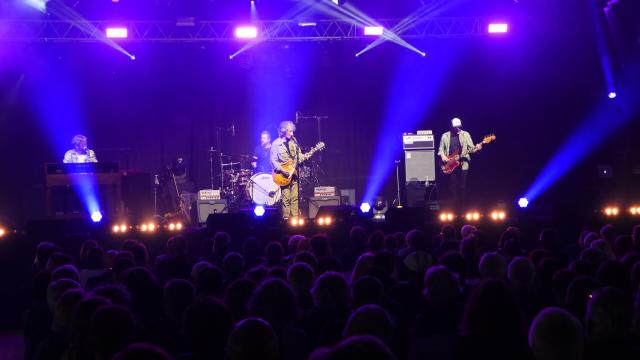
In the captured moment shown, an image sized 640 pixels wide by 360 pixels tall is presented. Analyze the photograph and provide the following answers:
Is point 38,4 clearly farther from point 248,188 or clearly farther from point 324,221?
point 324,221

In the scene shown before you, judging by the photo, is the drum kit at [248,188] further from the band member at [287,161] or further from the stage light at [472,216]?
the stage light at [472,216]

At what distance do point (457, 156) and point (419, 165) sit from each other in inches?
51.5

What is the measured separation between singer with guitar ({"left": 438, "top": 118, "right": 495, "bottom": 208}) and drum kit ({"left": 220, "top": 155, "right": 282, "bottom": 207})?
387cm

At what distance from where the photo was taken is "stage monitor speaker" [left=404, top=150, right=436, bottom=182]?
1611 centimetres

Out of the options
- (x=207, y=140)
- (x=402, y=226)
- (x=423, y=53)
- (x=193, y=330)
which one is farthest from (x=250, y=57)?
(x=193, y=330)

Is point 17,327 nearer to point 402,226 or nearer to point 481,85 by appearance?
point 402,226

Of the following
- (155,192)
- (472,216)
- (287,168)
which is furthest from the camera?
(155,192)

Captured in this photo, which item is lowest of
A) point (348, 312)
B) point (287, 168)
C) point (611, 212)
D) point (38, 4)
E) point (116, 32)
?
point (348, 312)

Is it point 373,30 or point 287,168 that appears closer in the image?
point 287,168

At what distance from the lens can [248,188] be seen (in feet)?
52.6

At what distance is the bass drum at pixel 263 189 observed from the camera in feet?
52.3

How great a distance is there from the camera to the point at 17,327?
8.73 m

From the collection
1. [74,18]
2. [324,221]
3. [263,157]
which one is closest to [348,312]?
[324,221]

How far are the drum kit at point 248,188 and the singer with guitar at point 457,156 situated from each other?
3.87 m
